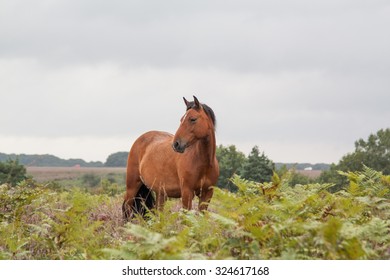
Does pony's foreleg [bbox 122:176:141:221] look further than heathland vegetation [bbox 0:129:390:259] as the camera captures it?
Yes

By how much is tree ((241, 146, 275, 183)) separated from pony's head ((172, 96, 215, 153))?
56.9 m

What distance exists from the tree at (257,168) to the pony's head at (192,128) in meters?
56.9

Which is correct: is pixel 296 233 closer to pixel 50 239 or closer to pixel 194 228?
pixel 194 228

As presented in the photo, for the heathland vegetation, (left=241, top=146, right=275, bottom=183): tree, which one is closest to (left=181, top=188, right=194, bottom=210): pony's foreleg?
the heathland vegetation

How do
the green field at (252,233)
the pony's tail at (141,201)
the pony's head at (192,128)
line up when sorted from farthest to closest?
the pony's tail at (141,201) < the pony's head at (192,128) < the green field at (252,233)

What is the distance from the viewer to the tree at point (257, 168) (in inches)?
2712

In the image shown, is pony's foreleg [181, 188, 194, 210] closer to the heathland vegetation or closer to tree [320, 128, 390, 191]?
the heathland vegetation

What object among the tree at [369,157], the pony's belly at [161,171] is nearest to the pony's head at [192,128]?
the pony's belly at [161,171]

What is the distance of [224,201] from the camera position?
6.89m

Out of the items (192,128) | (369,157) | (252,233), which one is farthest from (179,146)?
(369,157)

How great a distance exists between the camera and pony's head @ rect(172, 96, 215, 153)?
11484 mm

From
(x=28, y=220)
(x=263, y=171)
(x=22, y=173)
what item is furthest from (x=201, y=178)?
(x=263, y=171)

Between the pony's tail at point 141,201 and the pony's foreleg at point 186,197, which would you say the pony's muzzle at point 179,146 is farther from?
the pony's tail at point 141,201
